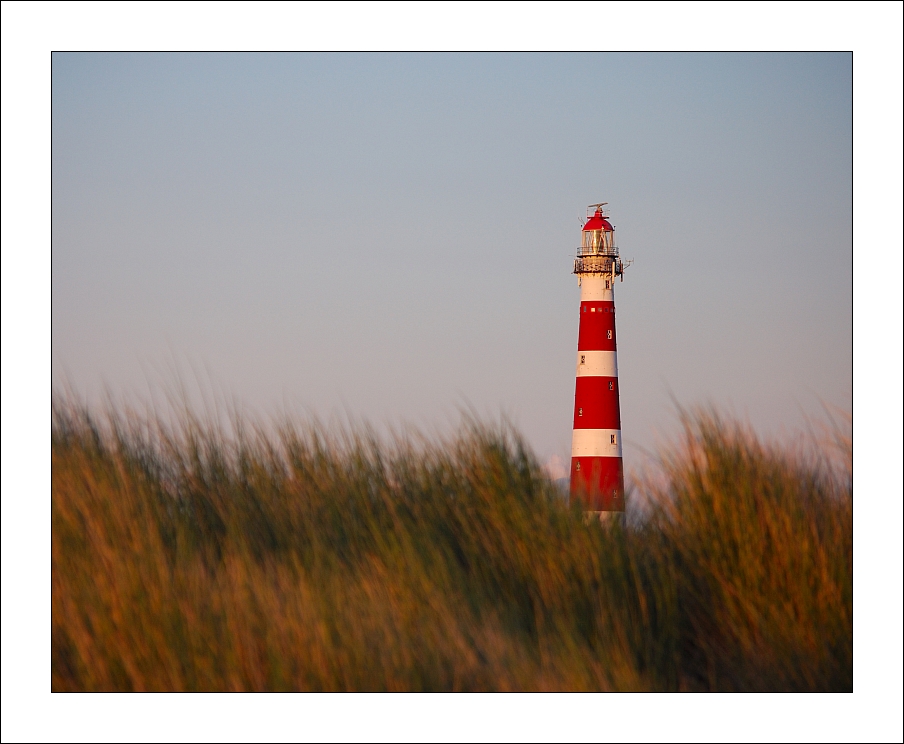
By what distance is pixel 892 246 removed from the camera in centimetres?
385

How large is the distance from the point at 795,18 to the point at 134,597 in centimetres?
337

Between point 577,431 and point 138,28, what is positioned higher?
point 138,28

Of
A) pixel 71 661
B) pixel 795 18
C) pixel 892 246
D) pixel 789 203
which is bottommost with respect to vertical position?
pixel 71 661

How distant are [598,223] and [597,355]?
71.9 inches

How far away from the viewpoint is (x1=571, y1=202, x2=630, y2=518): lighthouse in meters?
12.5

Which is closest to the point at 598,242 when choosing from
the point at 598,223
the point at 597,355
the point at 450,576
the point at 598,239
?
the point at 598,239

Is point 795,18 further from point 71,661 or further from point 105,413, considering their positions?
point 71,661

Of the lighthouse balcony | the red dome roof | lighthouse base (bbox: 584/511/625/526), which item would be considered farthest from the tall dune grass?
the red dome roof

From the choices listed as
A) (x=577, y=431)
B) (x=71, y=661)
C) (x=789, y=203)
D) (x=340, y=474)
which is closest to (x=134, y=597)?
(x=71, y=661)

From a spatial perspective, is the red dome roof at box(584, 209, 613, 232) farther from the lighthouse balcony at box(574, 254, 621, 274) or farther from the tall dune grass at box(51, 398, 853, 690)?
the tall dune grass at box(51, 398, 853, 690)

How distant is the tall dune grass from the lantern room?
9.33 meters

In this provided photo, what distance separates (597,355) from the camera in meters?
12.8

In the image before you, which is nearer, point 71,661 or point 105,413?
point 71,661

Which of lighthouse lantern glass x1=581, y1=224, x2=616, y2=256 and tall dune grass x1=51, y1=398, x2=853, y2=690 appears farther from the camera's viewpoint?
lighthouse lantern glass x1=581, y1=224, x2=616, y2=256
